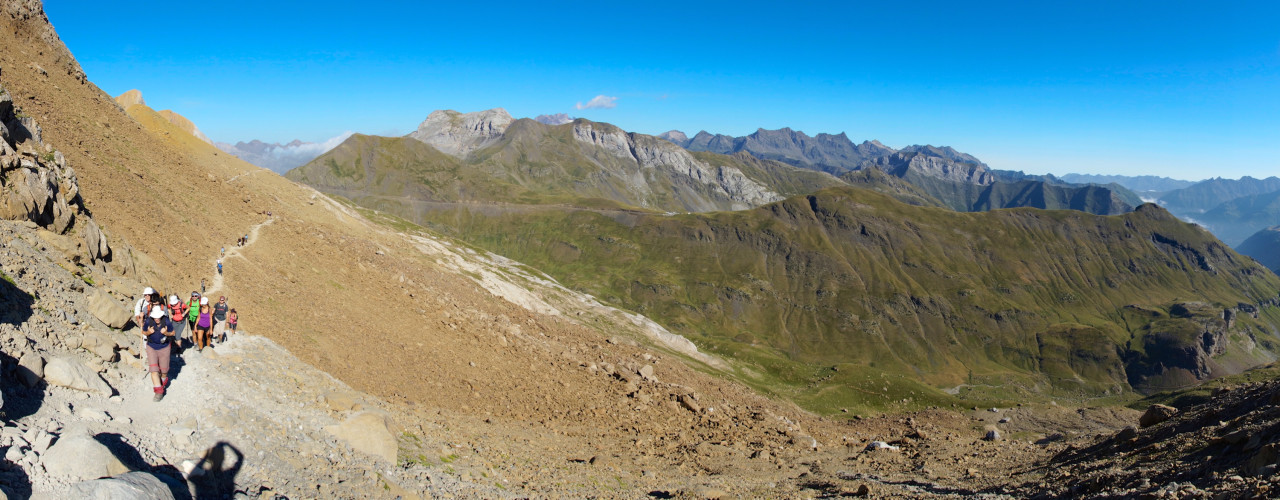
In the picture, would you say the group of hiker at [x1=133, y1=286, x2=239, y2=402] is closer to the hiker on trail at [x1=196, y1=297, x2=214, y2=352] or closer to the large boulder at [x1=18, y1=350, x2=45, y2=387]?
the hiker on trail at [x1=196, y1=297, x2=214, y2=352]

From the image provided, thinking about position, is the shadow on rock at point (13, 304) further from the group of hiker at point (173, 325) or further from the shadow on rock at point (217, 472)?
the shadow on rock at point (217, 472)

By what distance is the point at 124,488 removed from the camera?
1152 centimetres

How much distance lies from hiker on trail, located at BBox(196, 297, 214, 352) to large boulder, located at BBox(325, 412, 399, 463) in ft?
21.9

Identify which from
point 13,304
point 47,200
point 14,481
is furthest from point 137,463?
point 47,200

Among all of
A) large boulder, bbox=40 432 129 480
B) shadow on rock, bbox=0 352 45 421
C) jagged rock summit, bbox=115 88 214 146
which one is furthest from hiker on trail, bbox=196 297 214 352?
jagged rock summit, bbox=115 88 214 146

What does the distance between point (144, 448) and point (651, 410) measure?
25.2 m

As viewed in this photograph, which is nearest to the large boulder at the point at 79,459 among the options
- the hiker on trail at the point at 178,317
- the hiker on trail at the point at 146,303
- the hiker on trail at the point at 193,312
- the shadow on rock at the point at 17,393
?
the shadow on rock at the point at 17,393

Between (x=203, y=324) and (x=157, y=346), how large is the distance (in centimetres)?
415

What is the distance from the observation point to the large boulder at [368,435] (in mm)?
19891

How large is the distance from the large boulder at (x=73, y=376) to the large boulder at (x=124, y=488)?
17.8ft

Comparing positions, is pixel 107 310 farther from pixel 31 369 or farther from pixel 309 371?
pixel 309 371

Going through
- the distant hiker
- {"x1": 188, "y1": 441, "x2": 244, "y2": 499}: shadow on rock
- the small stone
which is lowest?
the small stone

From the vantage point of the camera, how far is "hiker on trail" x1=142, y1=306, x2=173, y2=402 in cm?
1734

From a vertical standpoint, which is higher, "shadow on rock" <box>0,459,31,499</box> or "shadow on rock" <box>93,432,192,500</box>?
"shadow on rock" <box>0,459,31,499</box>
